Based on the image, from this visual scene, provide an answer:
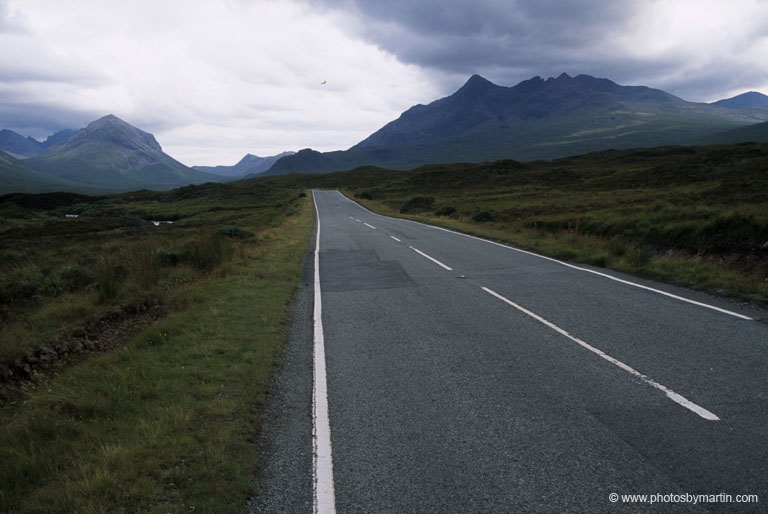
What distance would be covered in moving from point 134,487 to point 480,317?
5.56m

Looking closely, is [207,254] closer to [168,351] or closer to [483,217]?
[168,351]

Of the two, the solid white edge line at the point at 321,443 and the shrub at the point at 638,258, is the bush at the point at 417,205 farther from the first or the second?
the solid white edge line at the point at 321,443

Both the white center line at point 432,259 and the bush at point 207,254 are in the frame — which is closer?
the white center line at point 432,259

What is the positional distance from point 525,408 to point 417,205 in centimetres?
3975

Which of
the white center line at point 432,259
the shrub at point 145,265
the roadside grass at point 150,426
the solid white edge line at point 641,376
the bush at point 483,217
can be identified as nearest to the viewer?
the roadside grass at point 150,426

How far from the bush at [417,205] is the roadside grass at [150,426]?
114 ft

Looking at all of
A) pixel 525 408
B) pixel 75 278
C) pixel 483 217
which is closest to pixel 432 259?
pixel 525 408

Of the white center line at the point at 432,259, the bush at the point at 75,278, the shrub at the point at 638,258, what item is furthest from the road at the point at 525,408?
the bush at the point at 75,278

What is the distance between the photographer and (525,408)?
4270mm

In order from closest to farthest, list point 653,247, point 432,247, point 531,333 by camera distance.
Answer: point 531,333 < point 653,247 < point 432,247

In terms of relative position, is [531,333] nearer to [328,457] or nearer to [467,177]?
[328,457]

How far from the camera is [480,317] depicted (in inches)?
289

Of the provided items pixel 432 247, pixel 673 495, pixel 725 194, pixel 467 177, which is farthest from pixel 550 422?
pixel 467 177

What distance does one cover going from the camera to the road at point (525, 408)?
3105 millimetres
